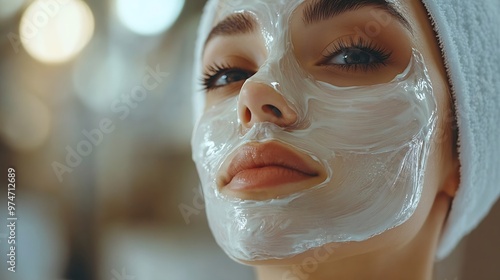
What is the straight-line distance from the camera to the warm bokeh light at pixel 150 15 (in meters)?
1.22

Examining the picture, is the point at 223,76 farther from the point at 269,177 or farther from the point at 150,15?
the point at 150,15

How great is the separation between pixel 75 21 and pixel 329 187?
766 millimetres

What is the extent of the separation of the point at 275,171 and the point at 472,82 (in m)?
0.31

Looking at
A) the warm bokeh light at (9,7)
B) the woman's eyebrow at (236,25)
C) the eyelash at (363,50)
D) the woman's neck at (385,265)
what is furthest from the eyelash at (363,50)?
the warm bokeh light at (9,7)

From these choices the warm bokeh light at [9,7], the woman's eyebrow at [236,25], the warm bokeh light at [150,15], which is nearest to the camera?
the woman's eyebrow at [236,25]

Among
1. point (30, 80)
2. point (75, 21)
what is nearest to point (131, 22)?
point (75, 21)

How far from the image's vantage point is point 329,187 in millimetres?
Result: 560

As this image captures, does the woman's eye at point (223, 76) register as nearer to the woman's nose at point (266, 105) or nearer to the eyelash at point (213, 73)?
the eyelash at point (213, 73)

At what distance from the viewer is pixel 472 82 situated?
2.22ft

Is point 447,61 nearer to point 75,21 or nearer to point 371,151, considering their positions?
point 371,151

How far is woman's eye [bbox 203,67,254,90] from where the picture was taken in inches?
27.6

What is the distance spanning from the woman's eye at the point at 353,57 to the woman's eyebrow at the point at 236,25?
11 cm

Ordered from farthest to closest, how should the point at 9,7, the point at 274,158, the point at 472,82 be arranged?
the point at 9,7 < the point at 472,82 < the point at 274,158

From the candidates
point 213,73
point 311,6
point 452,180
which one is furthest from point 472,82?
point 213,73
